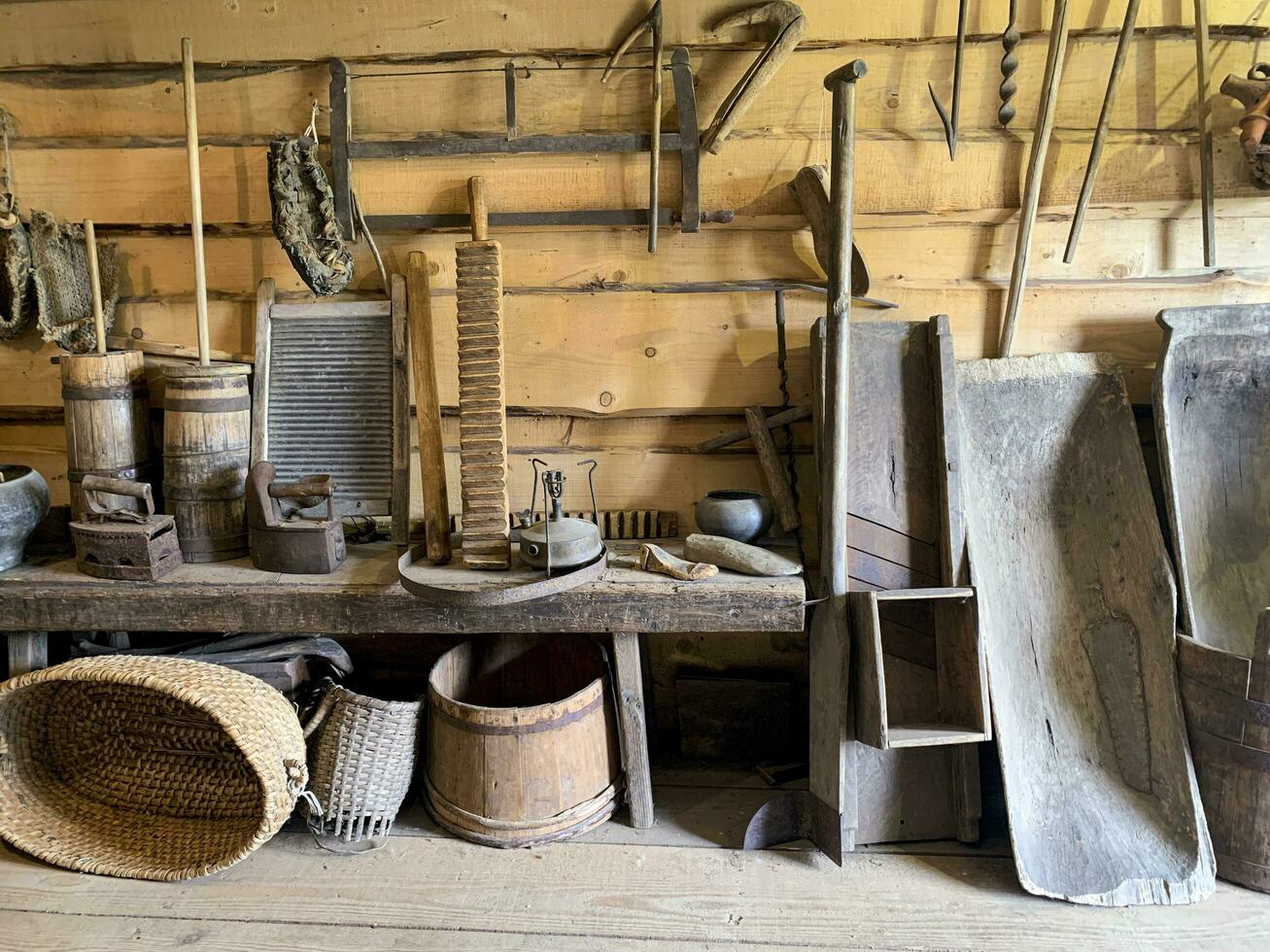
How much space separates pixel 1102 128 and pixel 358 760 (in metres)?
2.39

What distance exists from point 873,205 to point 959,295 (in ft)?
1.08

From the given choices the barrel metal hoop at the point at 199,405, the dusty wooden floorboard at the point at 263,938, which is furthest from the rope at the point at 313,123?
the dusty wooden floorboard at the point at 263,938

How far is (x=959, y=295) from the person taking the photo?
7.38 feet

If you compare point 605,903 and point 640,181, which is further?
point 640,181

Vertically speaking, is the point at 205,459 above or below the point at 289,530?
above

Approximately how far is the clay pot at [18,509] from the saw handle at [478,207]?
1307 mm

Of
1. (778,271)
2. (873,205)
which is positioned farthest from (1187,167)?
(778,271)

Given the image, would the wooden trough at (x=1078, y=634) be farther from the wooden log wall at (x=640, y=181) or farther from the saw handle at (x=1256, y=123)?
the saw handle at (x=1256, y=123)

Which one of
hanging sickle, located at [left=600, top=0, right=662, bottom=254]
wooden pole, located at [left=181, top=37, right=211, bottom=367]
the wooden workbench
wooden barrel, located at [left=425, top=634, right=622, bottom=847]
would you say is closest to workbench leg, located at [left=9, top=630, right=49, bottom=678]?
the wooden workbench

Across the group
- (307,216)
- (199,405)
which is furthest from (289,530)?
(307,216)

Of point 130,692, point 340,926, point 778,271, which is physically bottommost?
point 340,926

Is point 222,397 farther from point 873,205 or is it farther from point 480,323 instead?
point 873,205

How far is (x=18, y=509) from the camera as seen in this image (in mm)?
2121

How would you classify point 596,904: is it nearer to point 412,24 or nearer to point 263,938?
point 263,938
